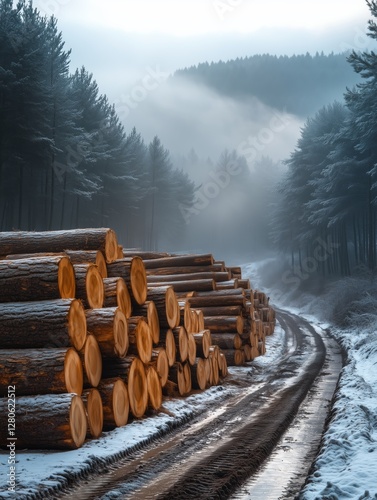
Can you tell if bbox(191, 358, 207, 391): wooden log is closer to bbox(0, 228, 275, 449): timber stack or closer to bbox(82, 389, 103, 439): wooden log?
bbox(0, 228, 275, 449): timber stack

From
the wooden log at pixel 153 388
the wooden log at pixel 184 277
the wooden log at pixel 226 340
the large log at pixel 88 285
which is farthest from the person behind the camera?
the wooden log at pixel 184 277

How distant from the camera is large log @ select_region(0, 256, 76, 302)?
279 inches

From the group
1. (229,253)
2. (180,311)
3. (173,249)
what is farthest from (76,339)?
(229,253)

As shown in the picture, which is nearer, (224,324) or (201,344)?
(201,344)

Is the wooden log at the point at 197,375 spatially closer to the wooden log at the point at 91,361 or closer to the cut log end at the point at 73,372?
the wooden log at the point at 91,361

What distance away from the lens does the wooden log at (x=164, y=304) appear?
997 cm

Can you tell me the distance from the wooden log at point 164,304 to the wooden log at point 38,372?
11.3 feet

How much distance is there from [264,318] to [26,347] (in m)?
18.5

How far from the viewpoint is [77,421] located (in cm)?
641

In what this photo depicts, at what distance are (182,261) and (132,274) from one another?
799 centimetres

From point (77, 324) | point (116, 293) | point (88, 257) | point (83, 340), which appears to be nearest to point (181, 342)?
point (116, 293)

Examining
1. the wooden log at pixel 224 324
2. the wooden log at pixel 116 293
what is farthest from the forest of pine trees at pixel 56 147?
the wooden log at pixel 116 293

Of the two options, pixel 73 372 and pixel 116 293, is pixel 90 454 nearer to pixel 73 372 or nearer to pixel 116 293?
pixel 73 372

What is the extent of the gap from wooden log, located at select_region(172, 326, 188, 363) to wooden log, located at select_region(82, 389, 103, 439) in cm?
337
